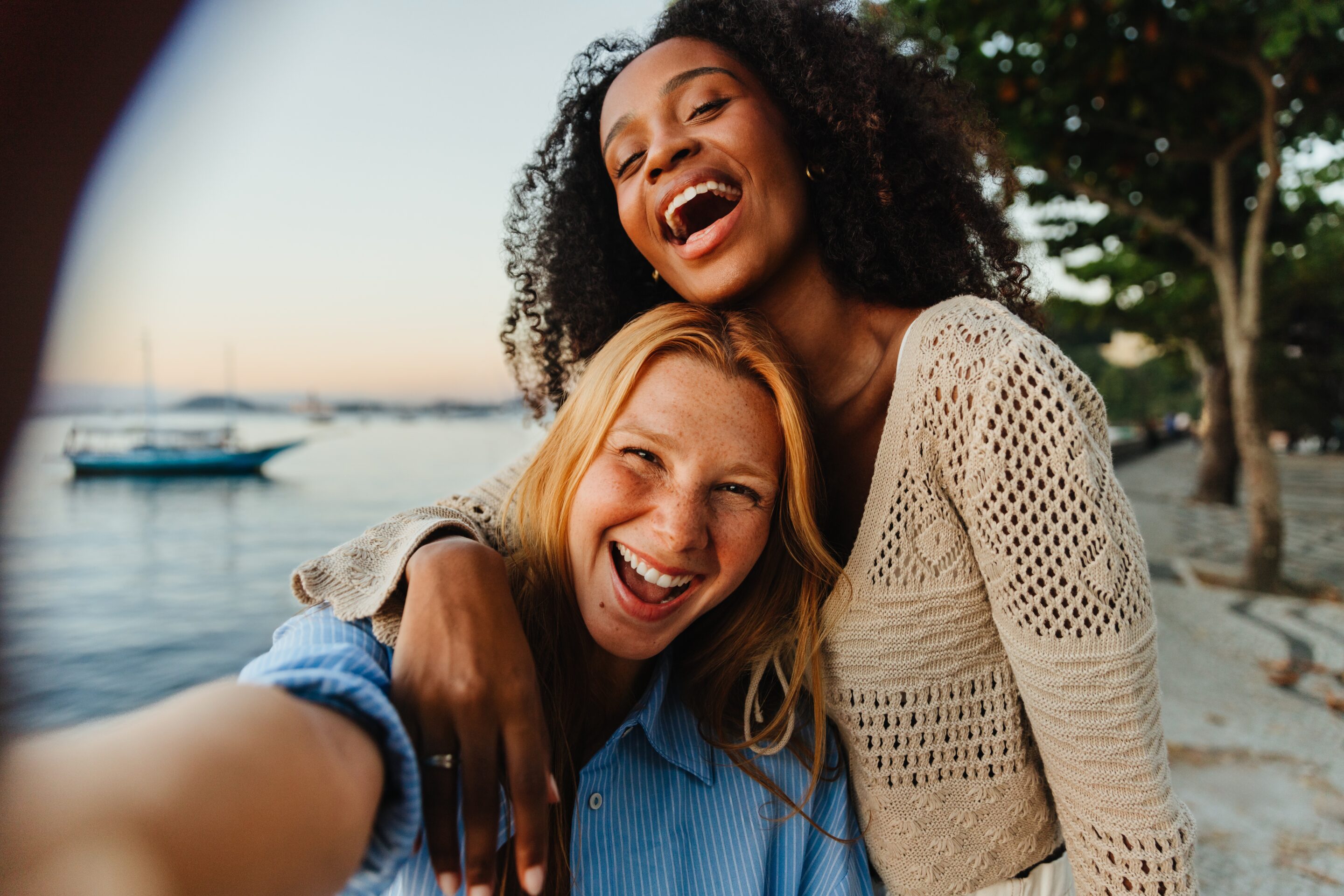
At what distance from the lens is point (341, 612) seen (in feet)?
4.35

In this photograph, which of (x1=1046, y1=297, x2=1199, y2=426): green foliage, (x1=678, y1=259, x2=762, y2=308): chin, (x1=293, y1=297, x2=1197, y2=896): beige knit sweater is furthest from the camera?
(x1=1046, y1=297, x2=1199, y2=426): green foliage

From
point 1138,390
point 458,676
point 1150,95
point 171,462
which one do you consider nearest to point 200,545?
point 171,462

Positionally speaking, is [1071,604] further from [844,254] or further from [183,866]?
[183,866]

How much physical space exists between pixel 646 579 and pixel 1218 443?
46.5ft

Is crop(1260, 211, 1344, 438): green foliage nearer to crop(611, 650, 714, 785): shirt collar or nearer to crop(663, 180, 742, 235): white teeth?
crop(663, 180, 742, 235): white teeth

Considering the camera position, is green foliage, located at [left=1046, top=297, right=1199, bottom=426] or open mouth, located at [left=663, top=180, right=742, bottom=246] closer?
open mouth, located at [left=663, top=180, right=742, bottom=246]

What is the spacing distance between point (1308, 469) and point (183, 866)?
96.4 ft

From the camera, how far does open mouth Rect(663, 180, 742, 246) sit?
1.90 m

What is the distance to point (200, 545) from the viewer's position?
2183 cm

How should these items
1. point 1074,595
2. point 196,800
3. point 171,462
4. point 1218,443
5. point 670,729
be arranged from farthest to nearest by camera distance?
point 171,462, point 1218,443, point 670,729, point 1074,595, point 196,800

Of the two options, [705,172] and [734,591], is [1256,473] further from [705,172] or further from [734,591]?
[705,172]

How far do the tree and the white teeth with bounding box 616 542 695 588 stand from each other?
16.6ft

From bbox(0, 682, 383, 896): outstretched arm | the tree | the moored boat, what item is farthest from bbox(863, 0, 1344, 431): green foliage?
the moored boat

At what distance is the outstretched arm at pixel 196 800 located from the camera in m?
0.52
